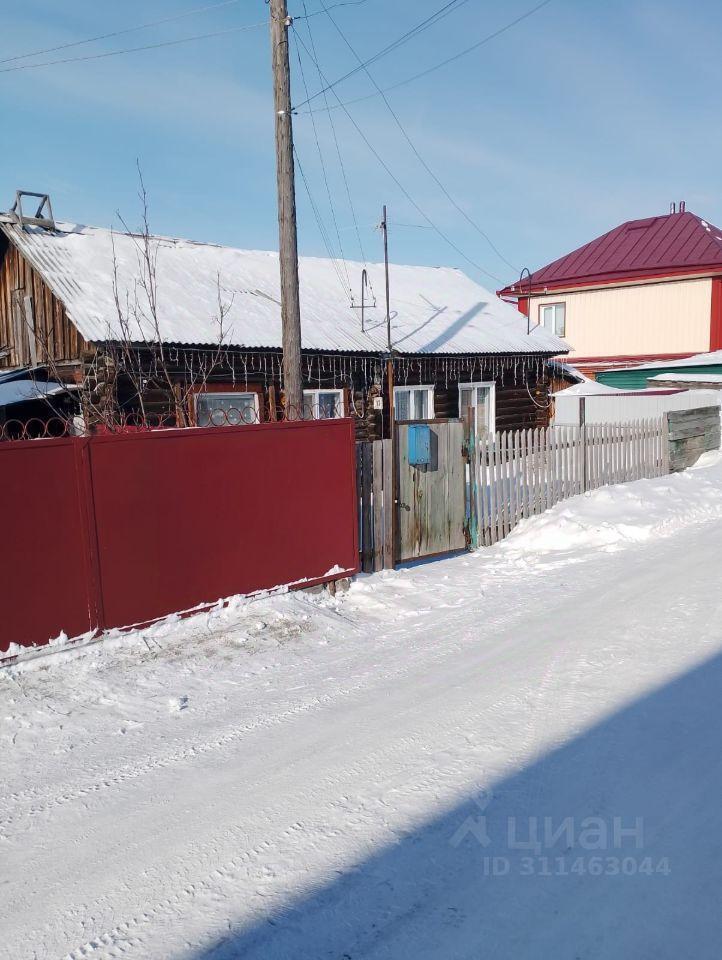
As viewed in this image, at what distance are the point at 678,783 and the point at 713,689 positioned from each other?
49.9 inches

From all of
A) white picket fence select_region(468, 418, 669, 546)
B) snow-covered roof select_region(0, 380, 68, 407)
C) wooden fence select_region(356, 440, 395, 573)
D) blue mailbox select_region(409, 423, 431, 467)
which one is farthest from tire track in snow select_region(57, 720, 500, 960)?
snow-covered roof select_region(0, 380, 68, 407)

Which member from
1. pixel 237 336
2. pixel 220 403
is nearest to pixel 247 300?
pixel 237 336

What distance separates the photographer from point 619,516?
32.4ft

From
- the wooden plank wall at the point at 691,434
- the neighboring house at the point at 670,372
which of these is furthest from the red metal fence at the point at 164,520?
the neighboring house at the point at 670,372

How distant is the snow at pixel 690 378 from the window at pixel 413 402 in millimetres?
11182

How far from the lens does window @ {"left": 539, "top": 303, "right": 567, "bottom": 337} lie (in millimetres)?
32625

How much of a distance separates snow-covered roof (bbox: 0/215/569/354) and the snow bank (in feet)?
18.6

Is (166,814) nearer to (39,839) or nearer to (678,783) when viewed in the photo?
(39,839)

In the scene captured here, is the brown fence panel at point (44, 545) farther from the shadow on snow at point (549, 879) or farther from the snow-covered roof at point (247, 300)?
the snow-covered roof at point (247, 300)

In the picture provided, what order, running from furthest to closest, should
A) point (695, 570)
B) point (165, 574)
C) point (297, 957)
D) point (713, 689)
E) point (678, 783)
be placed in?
1. point (695, 570)
2. point (165, 574)
3. point (713, 689)
4. point (678, 783)
5. point (297, 957)

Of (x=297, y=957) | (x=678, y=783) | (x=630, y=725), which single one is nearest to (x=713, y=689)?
(x=630, y=725)

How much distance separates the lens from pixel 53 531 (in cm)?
544

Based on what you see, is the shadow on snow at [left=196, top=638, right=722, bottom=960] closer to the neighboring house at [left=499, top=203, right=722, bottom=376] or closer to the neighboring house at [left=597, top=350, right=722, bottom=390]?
the neighboring house at [left=597, top=350, right=722, bottom=390]

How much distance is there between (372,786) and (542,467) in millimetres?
6921
